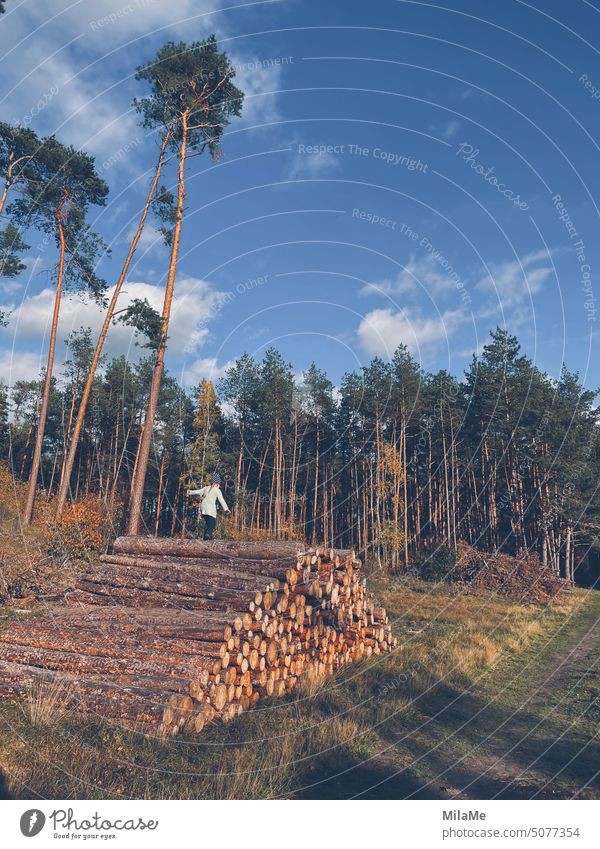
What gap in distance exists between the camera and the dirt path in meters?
6.09

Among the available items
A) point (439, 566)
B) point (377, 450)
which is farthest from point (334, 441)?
A: point (439, 566)

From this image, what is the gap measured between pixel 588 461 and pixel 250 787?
139 feet

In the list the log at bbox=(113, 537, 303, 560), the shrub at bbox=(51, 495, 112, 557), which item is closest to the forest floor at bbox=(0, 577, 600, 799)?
the log at bbox=(113, 537, 303, 560)

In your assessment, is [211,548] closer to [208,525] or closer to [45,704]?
[208,525]

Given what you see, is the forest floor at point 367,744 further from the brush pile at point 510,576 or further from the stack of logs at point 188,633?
the brush pile at point 510,576

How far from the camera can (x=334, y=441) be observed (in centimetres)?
5128

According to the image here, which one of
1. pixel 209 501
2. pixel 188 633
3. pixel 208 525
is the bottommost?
pixel 188 633

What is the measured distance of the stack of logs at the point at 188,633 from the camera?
25.3 ft

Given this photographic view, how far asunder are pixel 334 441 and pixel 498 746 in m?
44.0

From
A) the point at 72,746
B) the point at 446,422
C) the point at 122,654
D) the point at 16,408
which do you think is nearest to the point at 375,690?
the point at 122,654

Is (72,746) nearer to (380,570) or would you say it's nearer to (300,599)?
(300,599)

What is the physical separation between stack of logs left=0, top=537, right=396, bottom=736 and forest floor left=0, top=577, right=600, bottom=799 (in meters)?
0.44

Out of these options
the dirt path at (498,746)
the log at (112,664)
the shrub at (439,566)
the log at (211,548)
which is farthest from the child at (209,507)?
the shrub at (439,566)
